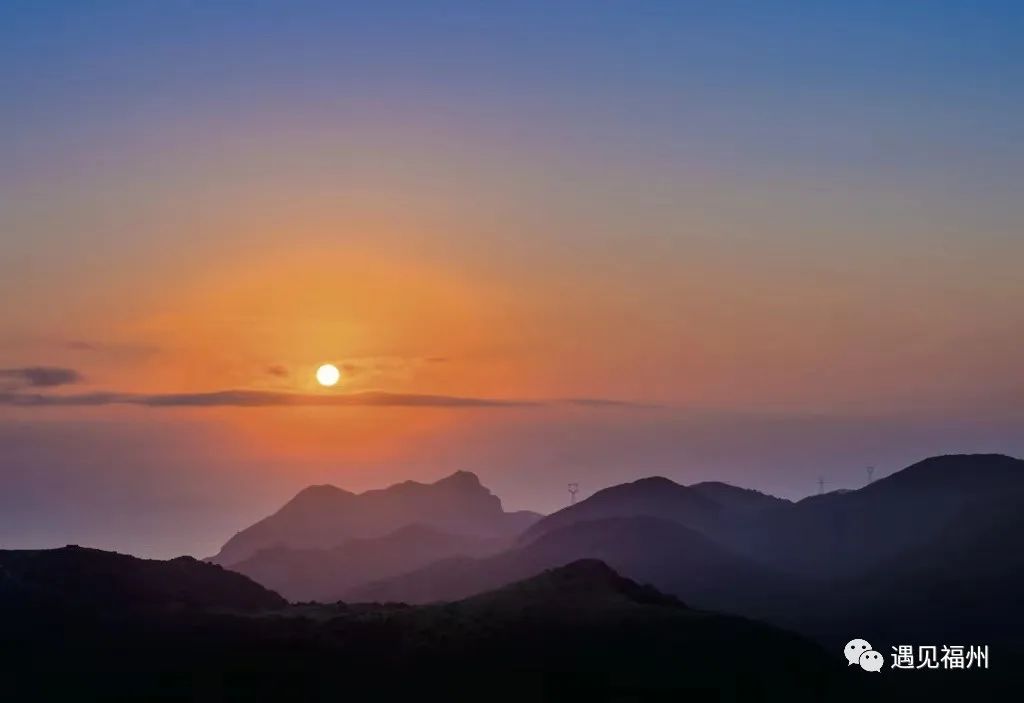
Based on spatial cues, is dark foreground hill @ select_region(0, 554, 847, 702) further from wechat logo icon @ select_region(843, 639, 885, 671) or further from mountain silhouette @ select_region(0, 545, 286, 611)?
wechat logo icon @ select_region(843, 639, 885, 671)

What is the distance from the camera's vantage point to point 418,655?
290 feet

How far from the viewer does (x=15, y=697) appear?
8219cm

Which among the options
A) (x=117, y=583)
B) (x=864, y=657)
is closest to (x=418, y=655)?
(x=117, y=583)

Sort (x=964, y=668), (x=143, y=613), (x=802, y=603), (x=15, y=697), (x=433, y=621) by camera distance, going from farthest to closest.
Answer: (x=802, y=603) < (x=964, y=668) < (x=143, y=613) < (x=433, y=621) < (x=15, y=697)

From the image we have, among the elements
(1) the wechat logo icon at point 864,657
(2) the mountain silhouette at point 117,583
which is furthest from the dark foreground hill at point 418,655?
(1) the wechat logo icon at point 864,657

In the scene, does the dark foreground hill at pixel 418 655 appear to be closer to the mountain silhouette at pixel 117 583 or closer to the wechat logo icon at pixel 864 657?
the mountain silhouette at pixel 117 583

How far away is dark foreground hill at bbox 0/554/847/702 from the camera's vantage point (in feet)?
273

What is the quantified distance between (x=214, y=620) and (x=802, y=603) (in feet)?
343

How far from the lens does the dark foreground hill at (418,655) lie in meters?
83.2

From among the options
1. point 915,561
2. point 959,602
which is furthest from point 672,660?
point 915,561

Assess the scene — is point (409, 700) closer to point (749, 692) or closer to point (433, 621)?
point (433, 621)

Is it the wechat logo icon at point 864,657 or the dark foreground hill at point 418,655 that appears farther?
the wechat logo icon at point 864,657

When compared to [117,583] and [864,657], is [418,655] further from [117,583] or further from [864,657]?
[864,657]

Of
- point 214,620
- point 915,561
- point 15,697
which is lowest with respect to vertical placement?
point 15,697
